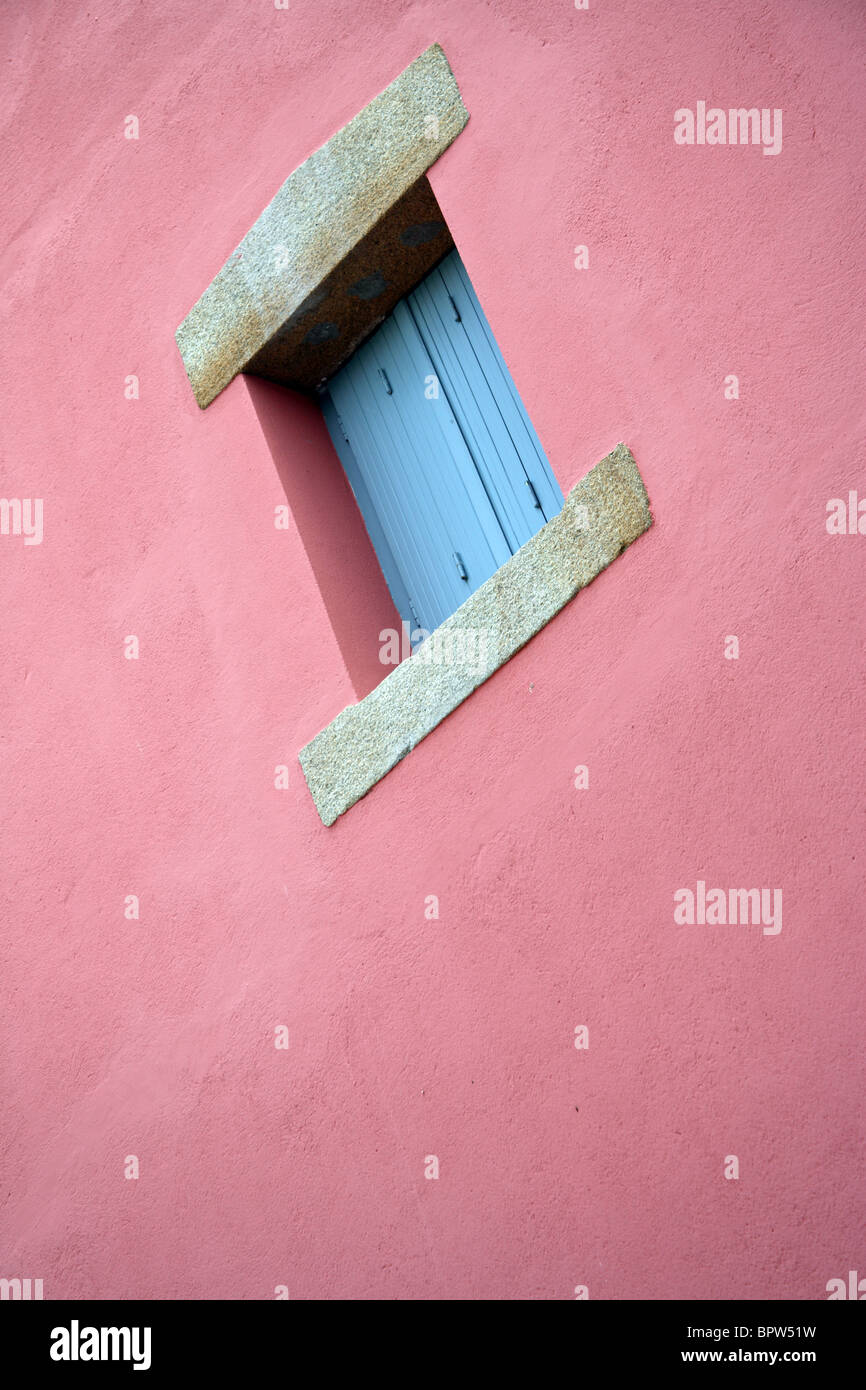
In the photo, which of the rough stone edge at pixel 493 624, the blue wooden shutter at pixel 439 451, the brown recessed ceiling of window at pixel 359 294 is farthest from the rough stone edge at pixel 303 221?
the rough stone edge at pixel 493 624

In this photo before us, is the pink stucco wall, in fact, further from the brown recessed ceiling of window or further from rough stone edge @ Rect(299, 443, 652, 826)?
the brown recessed ceiling of window

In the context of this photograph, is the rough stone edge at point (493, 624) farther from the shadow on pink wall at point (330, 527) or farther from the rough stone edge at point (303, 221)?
the rough stone edge at point (303, 221)

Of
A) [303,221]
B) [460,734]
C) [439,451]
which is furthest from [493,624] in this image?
[303,221]

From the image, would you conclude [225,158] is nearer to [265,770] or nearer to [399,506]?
[399,506]

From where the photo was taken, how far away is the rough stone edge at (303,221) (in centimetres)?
382

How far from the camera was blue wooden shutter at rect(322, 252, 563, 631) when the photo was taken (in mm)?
4051

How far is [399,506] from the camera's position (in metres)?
4.35

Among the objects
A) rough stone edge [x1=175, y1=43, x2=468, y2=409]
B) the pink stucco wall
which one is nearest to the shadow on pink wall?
the pink stucco wall

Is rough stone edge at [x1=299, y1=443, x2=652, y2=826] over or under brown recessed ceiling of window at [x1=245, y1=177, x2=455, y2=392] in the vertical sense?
under

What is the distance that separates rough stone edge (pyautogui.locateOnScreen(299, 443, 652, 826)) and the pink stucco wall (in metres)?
0.06

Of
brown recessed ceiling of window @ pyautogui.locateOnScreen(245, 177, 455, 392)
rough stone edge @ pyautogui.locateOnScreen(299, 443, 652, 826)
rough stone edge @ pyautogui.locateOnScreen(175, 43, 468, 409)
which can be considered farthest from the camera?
brown recessed ceiling of window @ pyautogui.locateOnScreen(245, 177, 455, 392)

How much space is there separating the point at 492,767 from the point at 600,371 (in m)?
1.20

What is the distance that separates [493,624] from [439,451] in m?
0.94

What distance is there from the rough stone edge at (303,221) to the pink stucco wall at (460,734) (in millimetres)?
96
